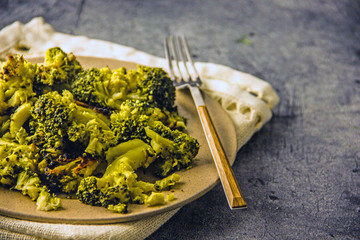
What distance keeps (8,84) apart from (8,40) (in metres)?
1.37

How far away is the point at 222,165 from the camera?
2.24 m

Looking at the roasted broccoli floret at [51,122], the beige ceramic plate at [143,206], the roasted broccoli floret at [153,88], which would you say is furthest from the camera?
the roasted broccoli floret at [153,88]

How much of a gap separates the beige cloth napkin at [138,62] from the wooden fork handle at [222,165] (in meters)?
0.37

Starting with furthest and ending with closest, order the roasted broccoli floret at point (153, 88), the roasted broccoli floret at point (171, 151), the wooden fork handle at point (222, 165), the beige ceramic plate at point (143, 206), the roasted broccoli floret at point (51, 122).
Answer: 1. the roasted broccoli floret at point (153, 88)
2. the roasted broccoli floret at point (171, 151)
3. the roasted broccoli floret at point (51, 122)
4. the wooden fork handle at point (222, 165)
5. the beige ceramic plate at point (143, 206)

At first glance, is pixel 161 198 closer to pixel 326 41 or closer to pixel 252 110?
pixel 252 110

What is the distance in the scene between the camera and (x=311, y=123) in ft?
11.5

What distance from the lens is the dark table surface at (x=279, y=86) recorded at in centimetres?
246

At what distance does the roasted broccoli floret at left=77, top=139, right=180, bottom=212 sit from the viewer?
1.98 metres

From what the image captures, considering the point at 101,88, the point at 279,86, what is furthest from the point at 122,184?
the point at 279,86

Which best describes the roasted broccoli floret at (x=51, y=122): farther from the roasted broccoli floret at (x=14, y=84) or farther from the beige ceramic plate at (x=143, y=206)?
the beige ceramic plate at (x=143, y=206)

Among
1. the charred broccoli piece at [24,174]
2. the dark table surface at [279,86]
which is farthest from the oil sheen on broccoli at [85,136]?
the dark table surface at [279,86]

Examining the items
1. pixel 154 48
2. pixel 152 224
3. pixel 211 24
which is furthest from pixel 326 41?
pixel 152 224

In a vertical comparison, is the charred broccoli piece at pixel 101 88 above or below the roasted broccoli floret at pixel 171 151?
above

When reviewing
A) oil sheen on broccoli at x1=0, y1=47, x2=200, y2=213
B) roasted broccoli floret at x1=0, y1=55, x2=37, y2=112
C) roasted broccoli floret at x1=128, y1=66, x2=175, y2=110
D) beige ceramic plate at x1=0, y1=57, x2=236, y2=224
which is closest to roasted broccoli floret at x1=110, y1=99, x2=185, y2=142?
oil sheen on broccoli at x1=0, y1=47, x2=200, y2=213
